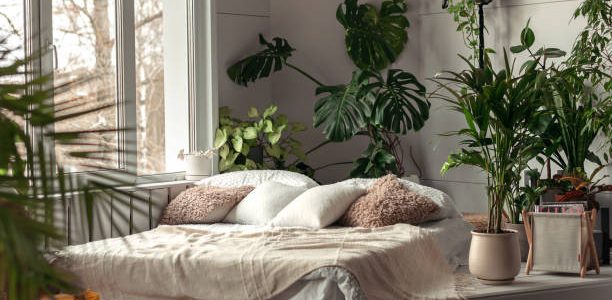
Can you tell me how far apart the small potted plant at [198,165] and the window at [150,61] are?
14 centimetres

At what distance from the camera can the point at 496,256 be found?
436 cm

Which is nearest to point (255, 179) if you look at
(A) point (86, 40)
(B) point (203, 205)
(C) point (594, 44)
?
(B) point (203, 205)

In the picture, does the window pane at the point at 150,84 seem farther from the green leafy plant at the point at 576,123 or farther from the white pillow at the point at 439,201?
the green leafy plant at the point at 576,123

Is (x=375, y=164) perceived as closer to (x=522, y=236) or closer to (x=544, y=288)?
(x=522, y=236)

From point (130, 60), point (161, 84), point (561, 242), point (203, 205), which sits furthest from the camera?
point (161, 84)

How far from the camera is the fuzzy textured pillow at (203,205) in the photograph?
529 cm

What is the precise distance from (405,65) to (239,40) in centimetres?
126

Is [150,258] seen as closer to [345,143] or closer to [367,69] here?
[367,69]

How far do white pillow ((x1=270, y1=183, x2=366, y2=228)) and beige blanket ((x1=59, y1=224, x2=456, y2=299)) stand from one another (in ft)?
0.52

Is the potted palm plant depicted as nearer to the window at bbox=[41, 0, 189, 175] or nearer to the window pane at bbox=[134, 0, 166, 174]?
the window at bbox=[41, 0, 189, 175]

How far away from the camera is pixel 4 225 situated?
0.57 metres

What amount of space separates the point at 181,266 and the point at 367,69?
2522 mm

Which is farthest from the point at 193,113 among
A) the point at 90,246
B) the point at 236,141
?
the point at 90,246

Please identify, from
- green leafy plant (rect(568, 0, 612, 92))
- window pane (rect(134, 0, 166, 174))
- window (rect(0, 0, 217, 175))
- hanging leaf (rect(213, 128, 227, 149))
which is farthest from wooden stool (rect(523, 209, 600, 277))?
window pane (rect(134, 0, 166, 174))
